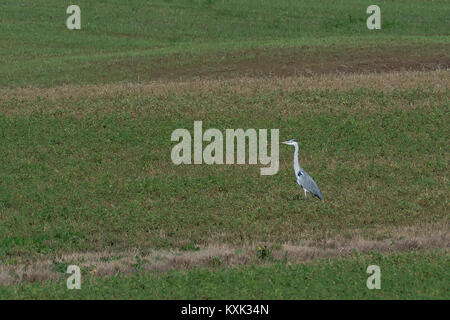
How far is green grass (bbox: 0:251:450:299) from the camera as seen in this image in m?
14.7

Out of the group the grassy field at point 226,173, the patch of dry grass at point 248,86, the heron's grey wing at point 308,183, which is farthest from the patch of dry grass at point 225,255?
the patch of dry grass at point 248,86

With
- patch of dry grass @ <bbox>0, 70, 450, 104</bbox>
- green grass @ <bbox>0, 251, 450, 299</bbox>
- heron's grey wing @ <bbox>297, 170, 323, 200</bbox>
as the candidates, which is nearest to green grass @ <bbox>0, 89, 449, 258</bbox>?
heron's grey wing @ <bbox>297, 170, 323, 200</bbox>

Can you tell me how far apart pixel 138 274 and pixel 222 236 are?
13.8ft

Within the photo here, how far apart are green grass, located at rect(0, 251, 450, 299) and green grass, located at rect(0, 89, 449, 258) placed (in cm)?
381

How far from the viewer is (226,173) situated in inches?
1002

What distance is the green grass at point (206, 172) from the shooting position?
2103cm

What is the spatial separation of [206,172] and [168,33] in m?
30.9

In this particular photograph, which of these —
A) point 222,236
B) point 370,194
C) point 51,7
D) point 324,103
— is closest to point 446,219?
point 370,194

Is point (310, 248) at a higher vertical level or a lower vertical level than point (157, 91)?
lower

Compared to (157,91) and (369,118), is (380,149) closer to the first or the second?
(369,118)

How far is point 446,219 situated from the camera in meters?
21.4

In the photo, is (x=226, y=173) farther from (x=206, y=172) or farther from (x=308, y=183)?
(x=308, y=183)

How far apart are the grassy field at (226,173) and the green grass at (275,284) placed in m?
0.05

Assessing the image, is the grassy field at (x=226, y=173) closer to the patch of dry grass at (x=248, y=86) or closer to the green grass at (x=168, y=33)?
the patch of dry grass at (x=248, y=86)
